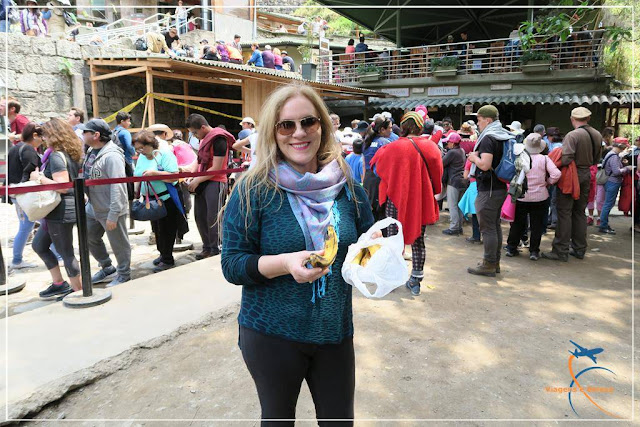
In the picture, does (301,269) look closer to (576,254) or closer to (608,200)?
(576,254)

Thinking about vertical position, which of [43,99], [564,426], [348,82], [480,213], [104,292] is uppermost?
[348,82]

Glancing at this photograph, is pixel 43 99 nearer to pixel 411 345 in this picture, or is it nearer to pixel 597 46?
pixel 411 345

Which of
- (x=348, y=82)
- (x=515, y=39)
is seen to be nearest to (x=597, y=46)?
(x=515, y=39)

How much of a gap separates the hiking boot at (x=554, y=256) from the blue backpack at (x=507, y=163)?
5.86 ft

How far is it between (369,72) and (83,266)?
618 inches

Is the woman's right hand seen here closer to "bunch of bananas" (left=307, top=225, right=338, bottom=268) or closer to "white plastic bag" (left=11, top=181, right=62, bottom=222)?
"bunch of bananas" (left=307, top=225, right=338, bottom=268)

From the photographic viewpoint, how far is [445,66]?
51.9 feet

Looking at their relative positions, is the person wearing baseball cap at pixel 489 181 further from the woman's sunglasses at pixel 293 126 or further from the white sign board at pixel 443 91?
the white sign board at pixel 443 91

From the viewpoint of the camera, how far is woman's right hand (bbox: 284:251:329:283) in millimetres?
1334

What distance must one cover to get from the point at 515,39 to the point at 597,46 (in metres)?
2.49

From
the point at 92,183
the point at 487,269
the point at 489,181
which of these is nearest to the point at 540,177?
the point at 489,181

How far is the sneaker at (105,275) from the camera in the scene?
190 inches

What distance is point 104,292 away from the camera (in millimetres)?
3838

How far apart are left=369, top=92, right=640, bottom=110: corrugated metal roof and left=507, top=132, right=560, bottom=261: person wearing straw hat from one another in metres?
9.27
